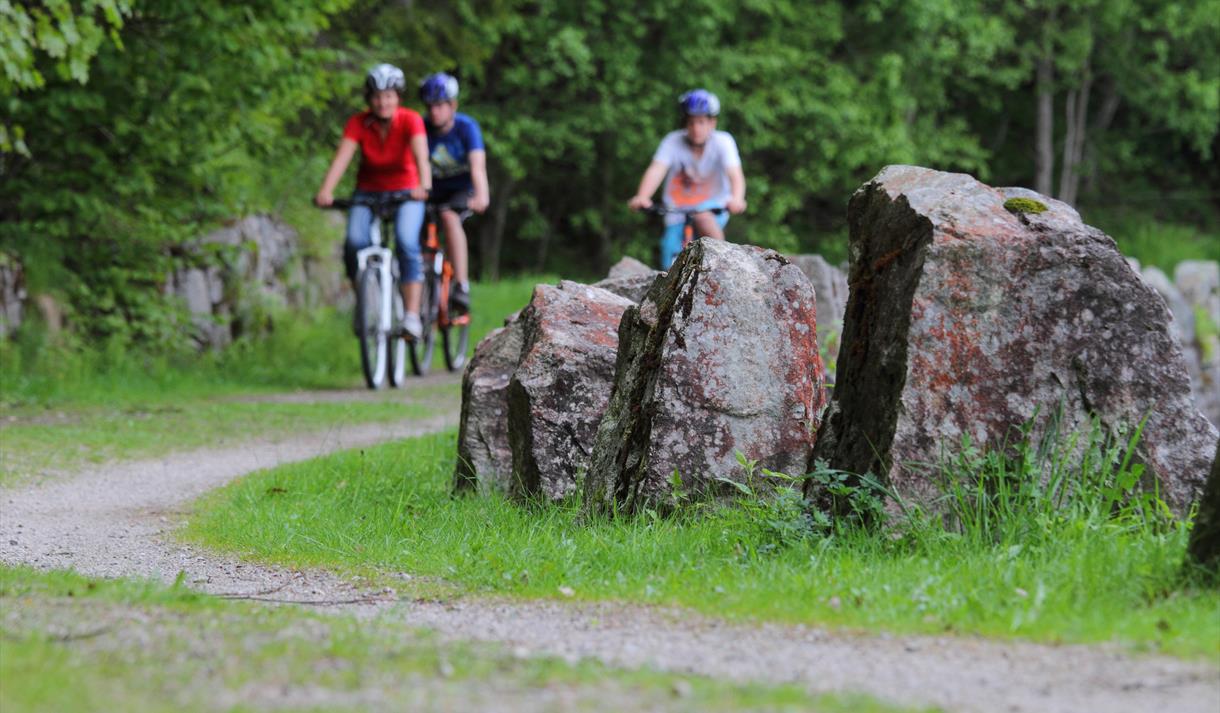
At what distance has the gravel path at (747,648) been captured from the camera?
3.61m

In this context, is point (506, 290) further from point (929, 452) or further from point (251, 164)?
point (929, 452)

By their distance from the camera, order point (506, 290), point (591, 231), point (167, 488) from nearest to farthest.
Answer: point (167, 488)
point (506, 290)
point (591, 231)

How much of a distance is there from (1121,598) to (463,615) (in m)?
1.92

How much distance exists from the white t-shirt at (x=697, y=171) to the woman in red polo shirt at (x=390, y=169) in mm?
1926

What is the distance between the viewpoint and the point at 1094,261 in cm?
530

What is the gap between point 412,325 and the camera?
42.0 ft

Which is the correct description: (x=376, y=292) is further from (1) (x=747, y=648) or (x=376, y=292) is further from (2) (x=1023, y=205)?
(1) (x=747, y=648)

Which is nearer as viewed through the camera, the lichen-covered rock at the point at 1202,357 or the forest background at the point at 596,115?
the forest background at the point at 596,115

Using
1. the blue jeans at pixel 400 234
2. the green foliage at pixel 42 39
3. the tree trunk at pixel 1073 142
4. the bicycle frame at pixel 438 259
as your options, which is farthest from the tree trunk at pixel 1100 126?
the green foliage at pixel 42 39

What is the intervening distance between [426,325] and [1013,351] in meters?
9.12

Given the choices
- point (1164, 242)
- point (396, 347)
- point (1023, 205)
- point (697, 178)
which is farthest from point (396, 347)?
point (1164, 242)

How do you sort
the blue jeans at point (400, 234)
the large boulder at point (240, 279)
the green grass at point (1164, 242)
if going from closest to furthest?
the blue jeans at point (400, 234) < the large boulder at point (240, 279) < the green grass at point (1164, 242)

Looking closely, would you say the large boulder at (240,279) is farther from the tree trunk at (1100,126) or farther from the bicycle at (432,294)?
the tree trunk at (1100,126)

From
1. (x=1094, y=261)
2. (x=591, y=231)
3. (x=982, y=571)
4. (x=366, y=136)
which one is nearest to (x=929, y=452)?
(x=982, y=571)
